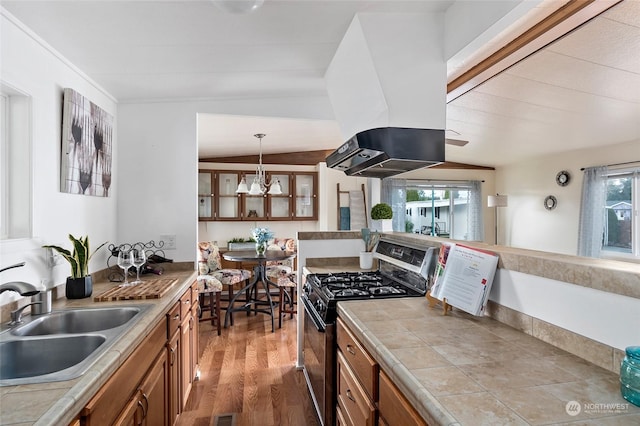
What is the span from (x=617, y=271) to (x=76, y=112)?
2.60 metres

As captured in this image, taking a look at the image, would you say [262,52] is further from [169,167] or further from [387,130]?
[169,167]

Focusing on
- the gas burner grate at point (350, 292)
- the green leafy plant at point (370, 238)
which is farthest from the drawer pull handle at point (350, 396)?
the green leafy plant at point (370, 238)

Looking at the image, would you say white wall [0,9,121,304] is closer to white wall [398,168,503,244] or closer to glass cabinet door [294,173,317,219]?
glass cabinet door [294,173,317,219]

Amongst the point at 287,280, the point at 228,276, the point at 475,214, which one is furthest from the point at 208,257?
the point at 475,214

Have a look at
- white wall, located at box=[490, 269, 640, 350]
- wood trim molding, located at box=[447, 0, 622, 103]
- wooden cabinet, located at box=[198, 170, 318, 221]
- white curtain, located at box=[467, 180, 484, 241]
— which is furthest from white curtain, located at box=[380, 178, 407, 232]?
white wall, located at box=[490, 269, 640, 350]

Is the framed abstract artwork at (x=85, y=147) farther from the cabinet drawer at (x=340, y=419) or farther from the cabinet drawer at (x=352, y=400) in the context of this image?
the cabinet drawer at (x=340, y=419)

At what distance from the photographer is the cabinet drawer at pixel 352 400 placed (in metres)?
1.31

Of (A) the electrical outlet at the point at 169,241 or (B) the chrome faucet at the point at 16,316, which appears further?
(A) the electrical outlet at the point at 169,241

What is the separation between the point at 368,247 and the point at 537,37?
1.73 metres

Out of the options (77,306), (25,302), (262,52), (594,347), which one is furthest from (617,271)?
(25,302)

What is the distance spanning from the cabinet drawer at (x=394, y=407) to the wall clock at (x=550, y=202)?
575 centimetres

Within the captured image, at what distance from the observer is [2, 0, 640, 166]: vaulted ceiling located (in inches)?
64.0

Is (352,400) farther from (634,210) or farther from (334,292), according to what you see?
(634,210)

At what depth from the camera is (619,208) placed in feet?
15.8
